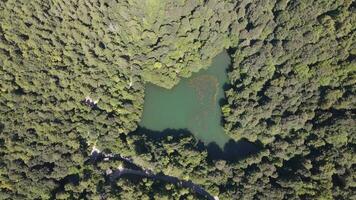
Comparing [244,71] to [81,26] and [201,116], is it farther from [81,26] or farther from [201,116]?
[81,26]

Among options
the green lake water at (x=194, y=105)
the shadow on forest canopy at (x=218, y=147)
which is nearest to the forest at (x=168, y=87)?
the shadow on forest canopy at (x=218, y=147)

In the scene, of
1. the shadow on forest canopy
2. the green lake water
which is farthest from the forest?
the green lake water

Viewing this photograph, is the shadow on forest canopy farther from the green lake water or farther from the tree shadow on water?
the green lake water

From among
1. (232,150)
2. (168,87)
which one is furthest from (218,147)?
(168,87)

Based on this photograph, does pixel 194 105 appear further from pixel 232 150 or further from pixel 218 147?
pixel 232 150

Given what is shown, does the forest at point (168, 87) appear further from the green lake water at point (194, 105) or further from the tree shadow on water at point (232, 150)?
the green lake water at point (194, 105)
